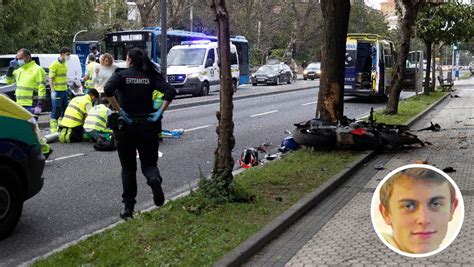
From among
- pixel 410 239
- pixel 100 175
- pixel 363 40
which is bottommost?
pixel 100 175

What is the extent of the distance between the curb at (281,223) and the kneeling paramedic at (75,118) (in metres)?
5.86

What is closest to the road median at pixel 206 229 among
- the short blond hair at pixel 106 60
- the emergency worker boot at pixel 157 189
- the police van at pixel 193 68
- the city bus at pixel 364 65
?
the emergency worker boot at pixel 157 189

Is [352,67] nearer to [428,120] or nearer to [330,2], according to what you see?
[428,120]

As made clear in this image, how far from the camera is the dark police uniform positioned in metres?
6.23

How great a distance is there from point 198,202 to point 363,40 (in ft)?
65.9

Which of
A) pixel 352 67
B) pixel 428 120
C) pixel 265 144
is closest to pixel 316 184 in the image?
pixel 265 144

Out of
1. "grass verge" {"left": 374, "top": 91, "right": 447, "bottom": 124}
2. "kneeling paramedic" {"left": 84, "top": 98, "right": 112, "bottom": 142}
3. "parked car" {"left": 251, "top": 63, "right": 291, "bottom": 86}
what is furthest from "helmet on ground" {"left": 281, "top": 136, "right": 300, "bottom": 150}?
"parked car" {"left": 251, "top": 63, "right": 291, "bottom": 86}

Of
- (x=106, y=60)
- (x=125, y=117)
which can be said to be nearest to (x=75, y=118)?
(x=106, y=60)

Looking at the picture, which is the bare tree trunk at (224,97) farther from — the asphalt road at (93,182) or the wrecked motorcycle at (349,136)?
the wrecked motorcycle at (349,136)

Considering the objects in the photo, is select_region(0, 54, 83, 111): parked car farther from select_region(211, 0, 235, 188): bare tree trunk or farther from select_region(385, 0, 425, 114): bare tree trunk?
select_region(211, 0, 235, 188): bare tree trunk

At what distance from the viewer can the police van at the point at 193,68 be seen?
26.4m

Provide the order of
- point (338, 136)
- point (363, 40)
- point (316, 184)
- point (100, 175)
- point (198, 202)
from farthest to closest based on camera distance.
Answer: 1. point (363, 40)
2. point (338, 136)
3. point (100, 175)
4. point (316, 184)
5. point (198, 202)

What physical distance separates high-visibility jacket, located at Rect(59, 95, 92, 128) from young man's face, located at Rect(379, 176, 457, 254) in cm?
1029

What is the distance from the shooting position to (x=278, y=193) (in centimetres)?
725
